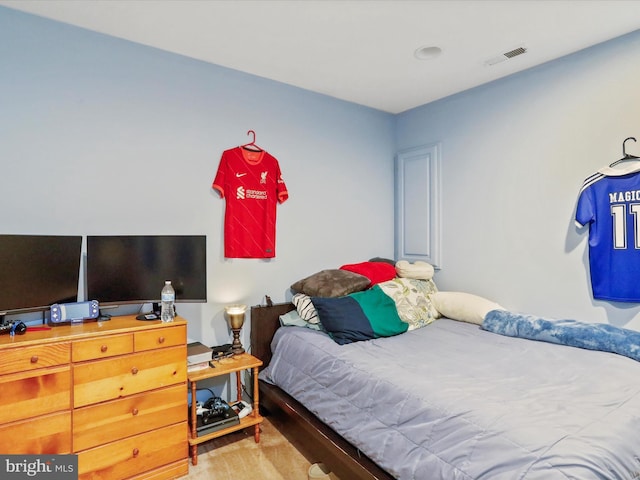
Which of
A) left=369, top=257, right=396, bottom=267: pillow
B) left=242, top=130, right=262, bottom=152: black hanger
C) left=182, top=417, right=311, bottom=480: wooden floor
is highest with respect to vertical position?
left=242, top=130, right=262, bottom=152: black hanger

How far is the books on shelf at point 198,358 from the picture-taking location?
2.30m

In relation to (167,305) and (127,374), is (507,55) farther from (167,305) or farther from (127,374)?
(127,374)

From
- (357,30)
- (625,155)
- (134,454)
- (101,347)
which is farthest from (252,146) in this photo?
(625,155)

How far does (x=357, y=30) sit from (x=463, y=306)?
2108mm

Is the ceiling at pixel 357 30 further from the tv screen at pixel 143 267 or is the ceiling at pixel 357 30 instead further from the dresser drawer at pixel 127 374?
the dresser drawer at pixel 127 374

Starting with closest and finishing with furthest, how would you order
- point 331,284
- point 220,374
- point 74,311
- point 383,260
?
point 74,311 < point 220,374 < point 331,284 < point 383,260

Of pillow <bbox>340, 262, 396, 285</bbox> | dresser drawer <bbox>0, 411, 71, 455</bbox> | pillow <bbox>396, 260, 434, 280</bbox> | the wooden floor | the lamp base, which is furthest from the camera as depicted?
pillow <bbox>396, 260, 434, 280</bbox>

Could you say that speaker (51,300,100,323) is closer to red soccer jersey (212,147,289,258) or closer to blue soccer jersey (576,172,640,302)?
red soccer jersey (212,147,289,258)

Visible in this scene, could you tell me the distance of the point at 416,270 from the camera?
3.27 m

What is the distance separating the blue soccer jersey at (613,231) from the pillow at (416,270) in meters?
1.17

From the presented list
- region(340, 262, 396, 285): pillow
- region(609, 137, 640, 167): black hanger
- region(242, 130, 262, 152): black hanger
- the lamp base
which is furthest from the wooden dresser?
region(609, 137, 640, 167): black hanger

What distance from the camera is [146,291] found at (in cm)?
227

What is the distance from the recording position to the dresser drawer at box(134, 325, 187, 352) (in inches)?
78.6

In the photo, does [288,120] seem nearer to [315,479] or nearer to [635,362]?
[315,479]
